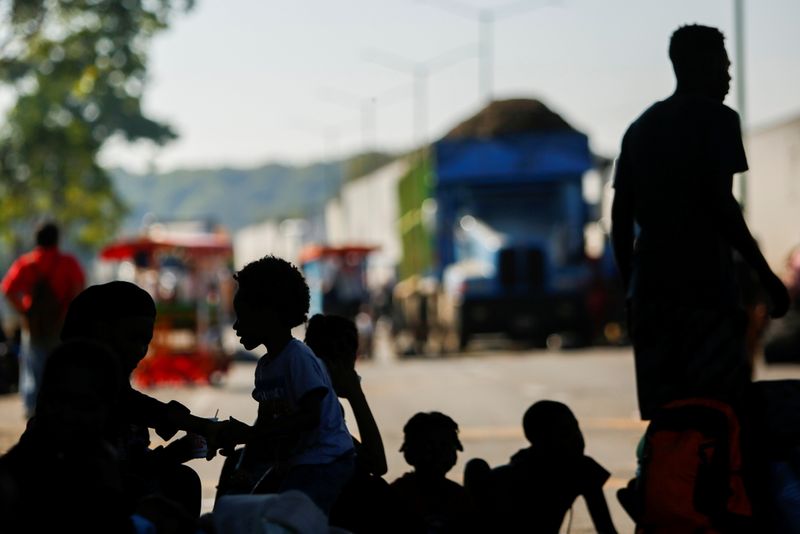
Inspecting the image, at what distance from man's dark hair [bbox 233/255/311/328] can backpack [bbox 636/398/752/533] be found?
4.27 ft

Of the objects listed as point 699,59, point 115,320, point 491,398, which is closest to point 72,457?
point 115,320

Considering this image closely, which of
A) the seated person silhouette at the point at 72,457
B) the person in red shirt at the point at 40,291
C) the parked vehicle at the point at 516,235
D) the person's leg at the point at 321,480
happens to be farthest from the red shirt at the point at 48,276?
the parked vehicle at the point at 516,235

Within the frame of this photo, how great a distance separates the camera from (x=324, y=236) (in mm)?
124062

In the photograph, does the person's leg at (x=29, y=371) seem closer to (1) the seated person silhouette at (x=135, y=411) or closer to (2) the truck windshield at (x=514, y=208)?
(1) the seated person silhouette at (x=135, y=411)

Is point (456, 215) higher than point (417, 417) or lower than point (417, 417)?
higher

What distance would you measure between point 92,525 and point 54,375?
0.39 metres

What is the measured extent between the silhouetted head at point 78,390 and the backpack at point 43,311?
11.7m

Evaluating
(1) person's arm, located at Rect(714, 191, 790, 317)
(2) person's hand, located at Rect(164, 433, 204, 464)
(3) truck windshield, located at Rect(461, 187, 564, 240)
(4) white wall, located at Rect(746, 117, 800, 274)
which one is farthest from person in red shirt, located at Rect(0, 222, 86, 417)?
(4) white wall, located at Rect(746, 117, 800, 274)

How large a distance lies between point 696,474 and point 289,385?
1372 millimetres

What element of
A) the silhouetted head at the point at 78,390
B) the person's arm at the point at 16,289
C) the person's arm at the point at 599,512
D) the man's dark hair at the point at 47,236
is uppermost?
the man's dark hair at the point at 47,236

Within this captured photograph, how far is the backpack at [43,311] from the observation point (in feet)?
53.9

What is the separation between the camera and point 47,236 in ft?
54.5

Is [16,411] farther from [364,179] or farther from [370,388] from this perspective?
[364,179]

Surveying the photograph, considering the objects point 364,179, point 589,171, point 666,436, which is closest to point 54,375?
point 666,436
